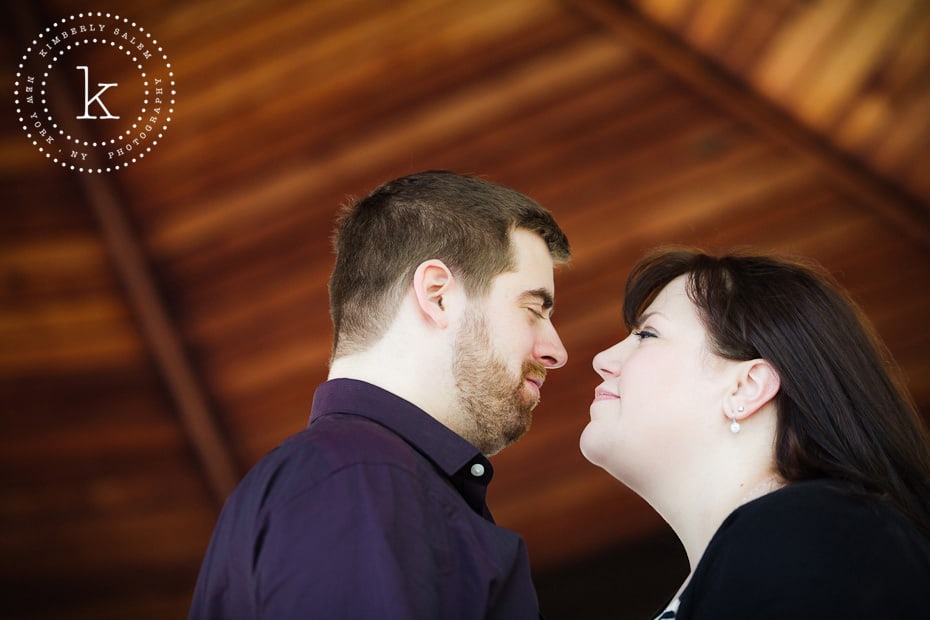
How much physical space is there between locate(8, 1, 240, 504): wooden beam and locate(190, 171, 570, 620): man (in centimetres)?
169

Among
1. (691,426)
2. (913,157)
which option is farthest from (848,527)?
(913,157)

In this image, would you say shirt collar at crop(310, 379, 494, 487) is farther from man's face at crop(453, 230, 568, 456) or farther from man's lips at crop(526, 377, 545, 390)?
man's lips at crop(526, 377, 545, 390)

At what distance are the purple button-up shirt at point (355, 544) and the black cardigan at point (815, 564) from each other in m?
0.32

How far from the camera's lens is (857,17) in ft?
10.8

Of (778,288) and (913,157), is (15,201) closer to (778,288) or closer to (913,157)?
(778,288)

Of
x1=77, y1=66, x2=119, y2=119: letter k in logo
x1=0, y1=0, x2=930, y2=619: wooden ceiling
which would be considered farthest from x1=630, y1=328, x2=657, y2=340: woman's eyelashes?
x1=77, y1=66, x2=119, y2=119: letter k in logo

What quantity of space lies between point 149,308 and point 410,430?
2.31 metres

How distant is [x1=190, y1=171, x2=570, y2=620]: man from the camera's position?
145 centimetres

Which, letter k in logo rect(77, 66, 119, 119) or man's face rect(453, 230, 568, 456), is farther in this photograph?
letter k in logo rect(77, 66, 119, 119)

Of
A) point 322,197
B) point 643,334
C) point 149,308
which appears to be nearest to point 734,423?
point 643,334

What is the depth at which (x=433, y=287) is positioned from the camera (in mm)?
2041

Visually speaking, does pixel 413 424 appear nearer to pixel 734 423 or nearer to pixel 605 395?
pixel 605 395

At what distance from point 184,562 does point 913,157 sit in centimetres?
321

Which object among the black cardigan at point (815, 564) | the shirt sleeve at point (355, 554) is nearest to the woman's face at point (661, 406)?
the black cardigan at point (815, 564)
